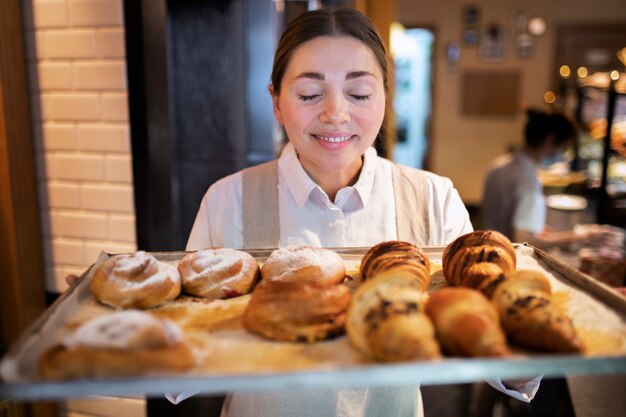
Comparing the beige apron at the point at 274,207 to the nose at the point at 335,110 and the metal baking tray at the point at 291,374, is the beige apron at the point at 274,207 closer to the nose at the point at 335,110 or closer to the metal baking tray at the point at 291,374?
the nose at the point at 335,110

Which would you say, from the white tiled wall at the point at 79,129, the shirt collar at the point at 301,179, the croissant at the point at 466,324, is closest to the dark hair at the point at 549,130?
the shirt collar at the point at 301,179

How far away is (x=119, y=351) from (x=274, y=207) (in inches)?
37.8

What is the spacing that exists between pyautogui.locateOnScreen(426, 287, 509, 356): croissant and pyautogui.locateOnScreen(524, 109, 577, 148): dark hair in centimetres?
333

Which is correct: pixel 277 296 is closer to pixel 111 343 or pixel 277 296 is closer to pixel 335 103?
pixel 111 343

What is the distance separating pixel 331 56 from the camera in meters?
1.43

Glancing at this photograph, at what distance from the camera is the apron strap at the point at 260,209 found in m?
1.66

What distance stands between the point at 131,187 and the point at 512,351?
72.4 inches

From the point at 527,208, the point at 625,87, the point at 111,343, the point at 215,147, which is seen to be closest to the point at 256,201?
the point at 111,343

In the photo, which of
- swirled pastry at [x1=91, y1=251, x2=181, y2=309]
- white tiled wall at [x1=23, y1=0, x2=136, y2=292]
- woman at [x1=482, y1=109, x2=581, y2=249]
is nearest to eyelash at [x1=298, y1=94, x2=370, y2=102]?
swirled pastry at [x1=91, y1=251, x2=181, y2=309]

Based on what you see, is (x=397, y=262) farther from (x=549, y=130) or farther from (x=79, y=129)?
(x=549, y=130)

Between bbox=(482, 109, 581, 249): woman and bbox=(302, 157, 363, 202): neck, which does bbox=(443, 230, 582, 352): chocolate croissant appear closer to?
bbox=(302, 157, 363, 202): neck

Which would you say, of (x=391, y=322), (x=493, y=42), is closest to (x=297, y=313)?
(x=391, y=322)

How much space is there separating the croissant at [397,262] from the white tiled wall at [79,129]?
149 centimetres

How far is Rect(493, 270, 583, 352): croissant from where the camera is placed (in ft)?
2.69
